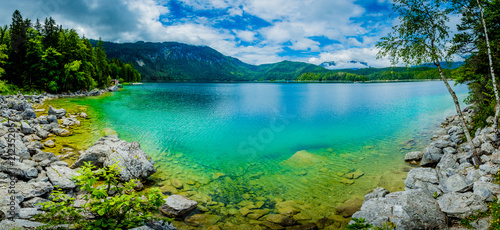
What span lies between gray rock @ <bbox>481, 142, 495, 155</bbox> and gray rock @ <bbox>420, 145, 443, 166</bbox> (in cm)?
287

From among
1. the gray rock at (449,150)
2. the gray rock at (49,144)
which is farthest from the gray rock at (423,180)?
the gray rock at (49,144)

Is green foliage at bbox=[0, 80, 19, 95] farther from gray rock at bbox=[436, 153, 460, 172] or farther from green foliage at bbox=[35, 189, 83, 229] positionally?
gray rock at bbox=[436, 153, 460, 172]

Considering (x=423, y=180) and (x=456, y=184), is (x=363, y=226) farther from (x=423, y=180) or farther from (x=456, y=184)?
(x=423, y=180)

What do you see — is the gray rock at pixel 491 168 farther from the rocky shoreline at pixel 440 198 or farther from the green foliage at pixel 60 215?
the green foliage at pixel 60 215

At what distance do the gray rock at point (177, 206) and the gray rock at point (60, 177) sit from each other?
468 cm

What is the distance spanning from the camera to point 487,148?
13.6 m

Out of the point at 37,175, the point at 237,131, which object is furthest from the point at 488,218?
the point at 237,131

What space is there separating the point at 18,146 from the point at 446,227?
24.3m

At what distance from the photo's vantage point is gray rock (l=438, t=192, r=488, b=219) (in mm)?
8742

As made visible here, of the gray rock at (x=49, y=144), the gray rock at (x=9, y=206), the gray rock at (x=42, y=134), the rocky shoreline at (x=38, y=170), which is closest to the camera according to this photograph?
the gray rock at (x=9, y=206)

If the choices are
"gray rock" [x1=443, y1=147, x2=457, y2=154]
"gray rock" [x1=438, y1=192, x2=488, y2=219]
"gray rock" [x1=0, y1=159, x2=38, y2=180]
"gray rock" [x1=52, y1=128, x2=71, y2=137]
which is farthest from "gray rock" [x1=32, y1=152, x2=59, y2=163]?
"gray rock" [x1=443, y1=147, x2=457, y2=154]

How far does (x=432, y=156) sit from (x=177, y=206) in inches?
764

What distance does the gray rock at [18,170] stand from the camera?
10695 mm

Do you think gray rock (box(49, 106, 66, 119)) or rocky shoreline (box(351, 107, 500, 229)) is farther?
gray rock (box(49, 106, 66, 119))
